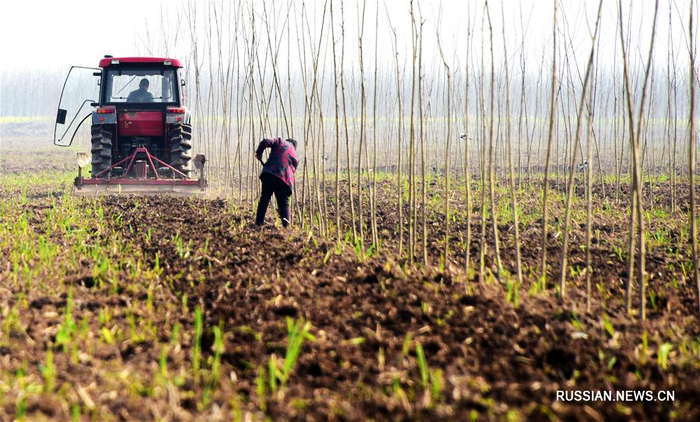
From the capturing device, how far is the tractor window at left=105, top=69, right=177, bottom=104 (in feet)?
32.4

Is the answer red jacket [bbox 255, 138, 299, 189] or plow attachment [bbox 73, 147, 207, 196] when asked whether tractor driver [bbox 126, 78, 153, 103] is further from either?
red jacket [bbox 255, 138, 299, 189]

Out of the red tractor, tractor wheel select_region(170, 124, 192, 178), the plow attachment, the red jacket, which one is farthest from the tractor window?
the red jacket

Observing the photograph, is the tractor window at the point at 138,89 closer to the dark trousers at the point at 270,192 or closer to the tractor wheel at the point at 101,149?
the tractor wheel at the point at 101,149

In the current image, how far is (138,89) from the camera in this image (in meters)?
10.0

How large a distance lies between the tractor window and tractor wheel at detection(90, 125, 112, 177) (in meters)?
0.45

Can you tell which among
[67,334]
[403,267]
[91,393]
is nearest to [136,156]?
[403,267]

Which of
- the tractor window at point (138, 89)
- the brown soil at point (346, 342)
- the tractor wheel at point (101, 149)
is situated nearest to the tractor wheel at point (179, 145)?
the tractor window at point (138, 89)

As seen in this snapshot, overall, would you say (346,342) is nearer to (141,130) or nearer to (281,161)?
(281,161)

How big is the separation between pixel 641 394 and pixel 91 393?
2.09 m

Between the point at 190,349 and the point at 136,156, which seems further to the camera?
the point at 136,156

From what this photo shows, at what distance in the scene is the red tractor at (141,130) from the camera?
952cm

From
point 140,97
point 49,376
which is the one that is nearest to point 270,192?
point 140,97

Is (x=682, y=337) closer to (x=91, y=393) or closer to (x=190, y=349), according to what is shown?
(x=190, y=349)

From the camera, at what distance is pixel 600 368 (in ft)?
9.58
